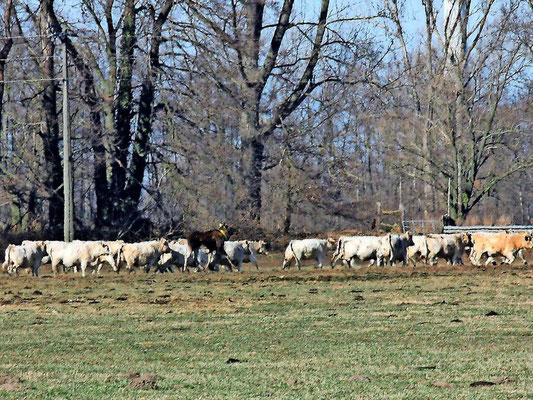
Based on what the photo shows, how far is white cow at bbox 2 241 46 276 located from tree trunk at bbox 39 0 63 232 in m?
11.4

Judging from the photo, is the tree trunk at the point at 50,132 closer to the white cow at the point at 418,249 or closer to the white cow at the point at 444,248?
the white cow at the point at 418,249

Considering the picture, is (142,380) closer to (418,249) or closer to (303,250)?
(303,250)

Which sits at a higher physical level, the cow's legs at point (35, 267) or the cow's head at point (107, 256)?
the cow's head at point (107, 256)

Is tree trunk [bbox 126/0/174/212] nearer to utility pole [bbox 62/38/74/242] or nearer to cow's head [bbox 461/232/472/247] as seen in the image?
utility pole [bbox 62/38/74/242]

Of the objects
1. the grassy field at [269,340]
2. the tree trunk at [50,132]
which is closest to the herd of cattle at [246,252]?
the tree trunk at [50,132]

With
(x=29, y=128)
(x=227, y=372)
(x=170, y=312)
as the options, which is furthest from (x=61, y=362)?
(x=29, y=128)

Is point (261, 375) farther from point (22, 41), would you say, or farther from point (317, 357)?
point (22, 41)

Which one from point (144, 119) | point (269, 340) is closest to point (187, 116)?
point (144, 119)

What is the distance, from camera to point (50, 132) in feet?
161

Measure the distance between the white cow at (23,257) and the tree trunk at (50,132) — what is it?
11.4m

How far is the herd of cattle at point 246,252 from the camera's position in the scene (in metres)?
37.0

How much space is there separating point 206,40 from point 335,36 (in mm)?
7684

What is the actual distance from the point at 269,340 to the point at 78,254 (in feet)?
71.0

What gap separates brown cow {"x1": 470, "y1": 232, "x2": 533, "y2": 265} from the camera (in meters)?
42.8
